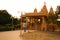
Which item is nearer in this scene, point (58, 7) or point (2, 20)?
point (58, 7)

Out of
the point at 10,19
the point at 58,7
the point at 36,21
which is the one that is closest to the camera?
the point at 58,7

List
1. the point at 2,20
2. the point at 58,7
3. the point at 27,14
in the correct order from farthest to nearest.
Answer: the point at 2,20 → the point at 27,14 → the point at 58,7

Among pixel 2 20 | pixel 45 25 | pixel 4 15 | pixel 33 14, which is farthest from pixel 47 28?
pixel 4 15

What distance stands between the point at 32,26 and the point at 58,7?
55.7ft

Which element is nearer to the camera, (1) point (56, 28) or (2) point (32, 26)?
(1) point (56, 28)

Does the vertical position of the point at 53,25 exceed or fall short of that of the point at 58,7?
it falls short

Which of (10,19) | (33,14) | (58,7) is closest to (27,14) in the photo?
(33,14)

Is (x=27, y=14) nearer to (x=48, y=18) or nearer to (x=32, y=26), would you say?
(x=48, y=18)

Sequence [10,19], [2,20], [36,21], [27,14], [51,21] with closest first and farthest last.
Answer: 1. [27,14]
2. [51,21]
3. [36,21]
4. [2,20]
5. [10,19]

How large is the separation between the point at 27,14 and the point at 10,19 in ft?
107

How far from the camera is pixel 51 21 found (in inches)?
1355

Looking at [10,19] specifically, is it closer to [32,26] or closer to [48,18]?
[32,26]

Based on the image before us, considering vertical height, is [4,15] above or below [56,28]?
above

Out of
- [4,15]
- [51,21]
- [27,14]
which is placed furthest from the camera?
[4,15]
